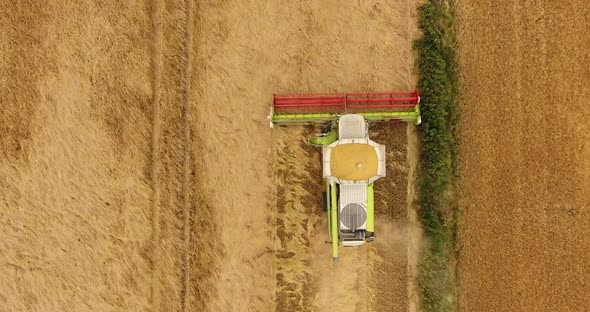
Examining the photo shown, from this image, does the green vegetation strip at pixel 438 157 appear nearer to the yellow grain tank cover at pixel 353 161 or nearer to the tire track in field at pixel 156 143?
the yellow grain tank cover at pixel 353 161

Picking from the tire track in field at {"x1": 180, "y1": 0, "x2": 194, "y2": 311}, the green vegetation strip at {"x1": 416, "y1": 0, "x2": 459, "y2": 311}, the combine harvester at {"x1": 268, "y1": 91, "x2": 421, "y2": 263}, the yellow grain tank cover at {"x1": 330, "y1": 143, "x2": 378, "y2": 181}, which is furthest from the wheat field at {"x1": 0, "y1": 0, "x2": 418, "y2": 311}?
the yellow grain tank cover at {"x1": 330, "y1": 143, "x2": 378, "y2": 181}

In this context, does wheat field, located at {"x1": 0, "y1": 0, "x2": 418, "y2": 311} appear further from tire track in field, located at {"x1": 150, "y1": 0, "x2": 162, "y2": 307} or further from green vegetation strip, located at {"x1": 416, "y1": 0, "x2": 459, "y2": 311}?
green vegetation strip, located at {"x1": 416, "y1": 0, "x2": 459, "y2": 311}

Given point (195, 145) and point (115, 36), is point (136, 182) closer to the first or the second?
point (195, 145)

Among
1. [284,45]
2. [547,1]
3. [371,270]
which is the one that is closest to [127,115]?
[284,45]

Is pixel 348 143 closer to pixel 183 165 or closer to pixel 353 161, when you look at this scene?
pixel 353 161

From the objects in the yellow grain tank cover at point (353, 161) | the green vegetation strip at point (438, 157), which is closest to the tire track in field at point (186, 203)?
the yellow grain tank cover at point (353, 161)

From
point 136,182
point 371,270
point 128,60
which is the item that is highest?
point 128,60
